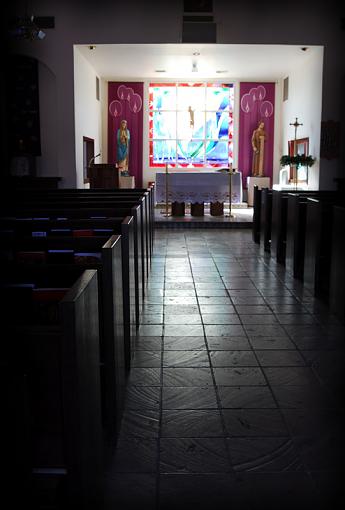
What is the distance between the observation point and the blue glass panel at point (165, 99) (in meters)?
14.3

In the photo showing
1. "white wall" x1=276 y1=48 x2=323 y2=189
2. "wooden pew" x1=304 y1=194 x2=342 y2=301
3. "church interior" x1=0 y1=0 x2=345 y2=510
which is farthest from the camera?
"white wall" x1=276 y1=48 x2=323 y2=189

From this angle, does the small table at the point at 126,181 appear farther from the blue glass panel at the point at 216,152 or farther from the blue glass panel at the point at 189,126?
the blue glass panel at the point at 216,152

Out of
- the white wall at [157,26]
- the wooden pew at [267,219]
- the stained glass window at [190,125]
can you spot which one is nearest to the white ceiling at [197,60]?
the white wall at [157,26]

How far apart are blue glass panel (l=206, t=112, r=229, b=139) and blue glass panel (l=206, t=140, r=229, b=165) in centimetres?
19

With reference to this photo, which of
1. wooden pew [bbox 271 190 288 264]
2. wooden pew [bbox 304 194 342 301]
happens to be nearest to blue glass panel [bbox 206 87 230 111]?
wooden pew [bbox 271 190 288 264]

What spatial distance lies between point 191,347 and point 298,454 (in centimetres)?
132

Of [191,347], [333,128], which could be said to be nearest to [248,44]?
[333,128]

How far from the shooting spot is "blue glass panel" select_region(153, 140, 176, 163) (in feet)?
47.4

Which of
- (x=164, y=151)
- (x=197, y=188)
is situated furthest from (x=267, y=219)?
(x=164, y=151)

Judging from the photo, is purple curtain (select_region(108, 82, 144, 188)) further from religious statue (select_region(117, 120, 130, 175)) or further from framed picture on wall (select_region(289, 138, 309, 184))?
framed picture on wall (select_region(289, 138, 309, 184))

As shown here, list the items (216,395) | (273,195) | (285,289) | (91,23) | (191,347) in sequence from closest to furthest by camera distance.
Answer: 1. (216,395)
2. (191,347)
3. (285,289)
4. (273,195)
5. (91,23)

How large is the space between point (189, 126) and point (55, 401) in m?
13.6

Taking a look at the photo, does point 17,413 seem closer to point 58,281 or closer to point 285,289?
point 58,281

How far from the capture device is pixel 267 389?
2.76m
